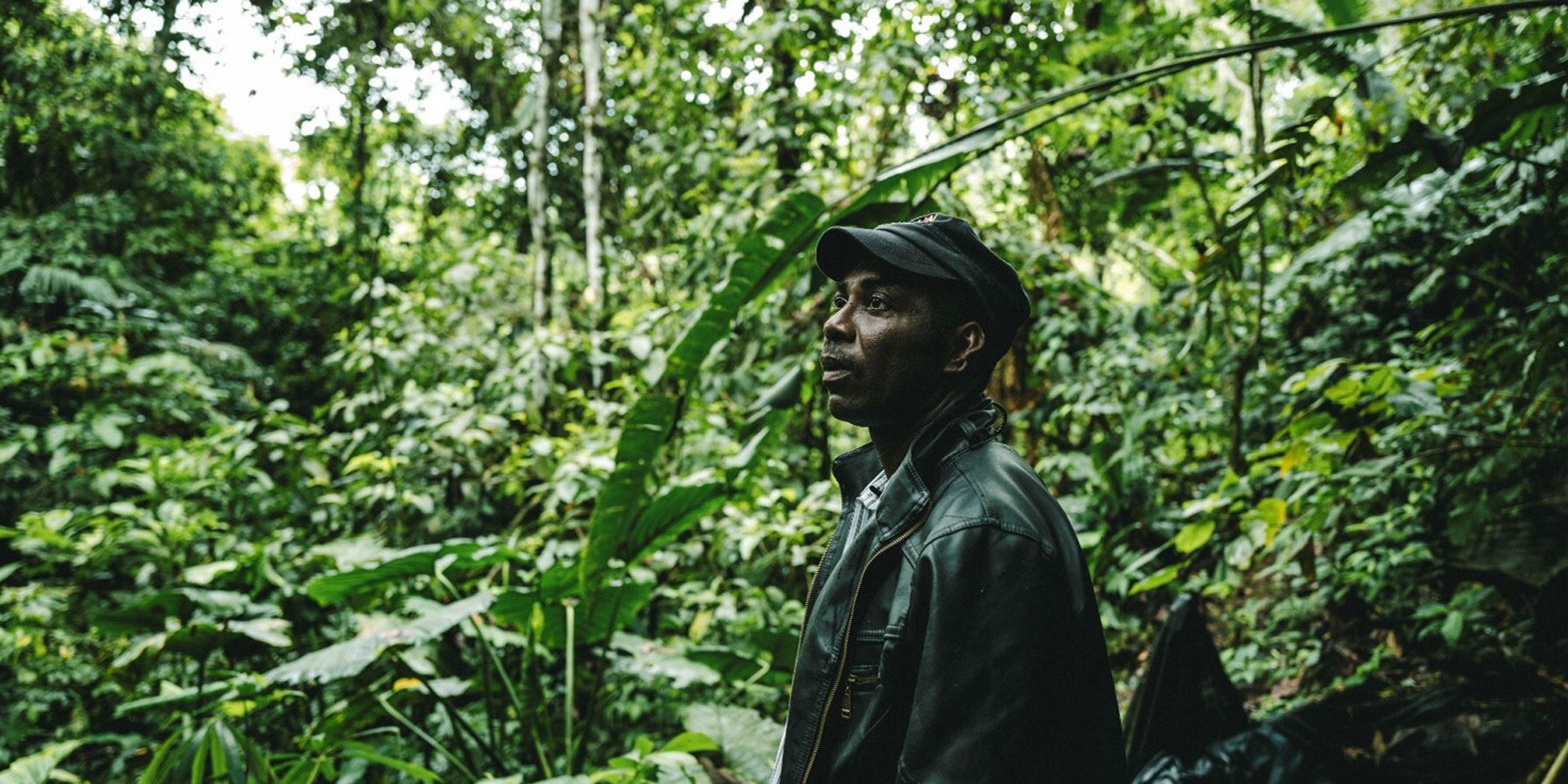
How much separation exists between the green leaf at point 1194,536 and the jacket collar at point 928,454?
150 centimetres

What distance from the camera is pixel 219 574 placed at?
336cm

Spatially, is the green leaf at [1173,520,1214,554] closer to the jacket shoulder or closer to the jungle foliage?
the jungle foliage

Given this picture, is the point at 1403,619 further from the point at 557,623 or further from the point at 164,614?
the point at 164,614

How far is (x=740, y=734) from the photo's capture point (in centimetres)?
305

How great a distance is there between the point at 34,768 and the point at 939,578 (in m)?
3.18

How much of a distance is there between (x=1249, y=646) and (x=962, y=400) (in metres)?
3.79

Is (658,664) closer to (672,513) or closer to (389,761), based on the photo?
(672,513)

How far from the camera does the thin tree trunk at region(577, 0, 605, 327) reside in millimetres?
5570

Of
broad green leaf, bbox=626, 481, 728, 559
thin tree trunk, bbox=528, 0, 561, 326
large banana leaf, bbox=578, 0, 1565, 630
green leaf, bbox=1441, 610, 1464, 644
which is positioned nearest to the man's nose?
large banana leaf, bbox=578, 0, 1565, 630

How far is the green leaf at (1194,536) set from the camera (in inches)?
101

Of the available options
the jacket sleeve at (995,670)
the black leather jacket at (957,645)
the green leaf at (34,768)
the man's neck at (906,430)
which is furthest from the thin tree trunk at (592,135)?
the jacket sleeve at (995,670)

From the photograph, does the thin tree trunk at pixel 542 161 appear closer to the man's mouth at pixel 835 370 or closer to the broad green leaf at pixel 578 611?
the broad green leaf at pixel 578 611

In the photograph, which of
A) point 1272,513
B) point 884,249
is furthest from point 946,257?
point 1272,513

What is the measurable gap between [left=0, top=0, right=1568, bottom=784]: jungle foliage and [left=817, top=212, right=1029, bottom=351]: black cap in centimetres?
72
